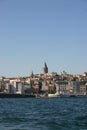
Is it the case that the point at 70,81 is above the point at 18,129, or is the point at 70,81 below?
above

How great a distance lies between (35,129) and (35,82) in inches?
6568

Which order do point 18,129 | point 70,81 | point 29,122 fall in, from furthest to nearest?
point 70,81
point 29,122
point 18,129

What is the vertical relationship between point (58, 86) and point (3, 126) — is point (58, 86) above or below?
above

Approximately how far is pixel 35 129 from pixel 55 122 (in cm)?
417

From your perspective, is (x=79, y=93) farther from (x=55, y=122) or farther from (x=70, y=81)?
(x=55, y=122)

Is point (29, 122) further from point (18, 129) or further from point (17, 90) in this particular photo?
point (17, 90)

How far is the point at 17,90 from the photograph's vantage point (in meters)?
178

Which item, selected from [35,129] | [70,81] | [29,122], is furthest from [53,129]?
[70,81]

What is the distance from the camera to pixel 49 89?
182250 mm

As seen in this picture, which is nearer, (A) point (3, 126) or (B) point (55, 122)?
(A) point (3, 126)

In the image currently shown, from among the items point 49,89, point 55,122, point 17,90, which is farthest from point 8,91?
point 55,122

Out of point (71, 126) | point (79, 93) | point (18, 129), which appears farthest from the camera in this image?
point (79, 93)

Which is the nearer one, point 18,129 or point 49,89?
point 18,129

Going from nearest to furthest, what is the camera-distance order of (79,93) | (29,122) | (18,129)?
(18,129)
(29,122)
(79,93)
